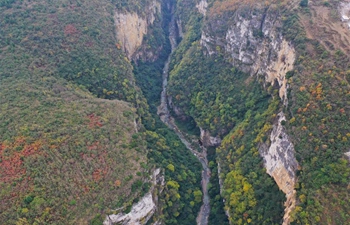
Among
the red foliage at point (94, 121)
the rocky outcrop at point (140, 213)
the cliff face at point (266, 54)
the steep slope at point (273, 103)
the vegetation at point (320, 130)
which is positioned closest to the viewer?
the vegetation at point (320, 130)

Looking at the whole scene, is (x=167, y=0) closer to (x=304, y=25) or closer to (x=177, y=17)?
(x=177, y=17)

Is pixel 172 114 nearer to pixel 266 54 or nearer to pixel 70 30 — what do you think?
pixel 266 54

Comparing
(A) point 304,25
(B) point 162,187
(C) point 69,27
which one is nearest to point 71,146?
(B) point 162,187

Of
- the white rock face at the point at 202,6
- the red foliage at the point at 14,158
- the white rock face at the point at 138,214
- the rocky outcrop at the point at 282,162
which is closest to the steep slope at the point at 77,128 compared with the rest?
the red foliage at the point at 14,158

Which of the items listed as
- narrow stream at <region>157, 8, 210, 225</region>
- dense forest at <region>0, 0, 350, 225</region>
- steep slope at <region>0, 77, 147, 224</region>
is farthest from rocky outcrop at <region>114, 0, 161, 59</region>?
steep slope at <region>0, 77, 147, 224</region>

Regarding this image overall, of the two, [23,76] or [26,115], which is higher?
[23,76]

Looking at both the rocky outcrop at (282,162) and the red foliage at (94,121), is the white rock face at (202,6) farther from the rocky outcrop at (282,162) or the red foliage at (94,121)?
the red foliage at (94,121)

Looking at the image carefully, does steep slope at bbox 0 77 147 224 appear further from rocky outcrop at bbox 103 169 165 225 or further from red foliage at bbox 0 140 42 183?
rocky outcrop at bbox 103 169 165 225
